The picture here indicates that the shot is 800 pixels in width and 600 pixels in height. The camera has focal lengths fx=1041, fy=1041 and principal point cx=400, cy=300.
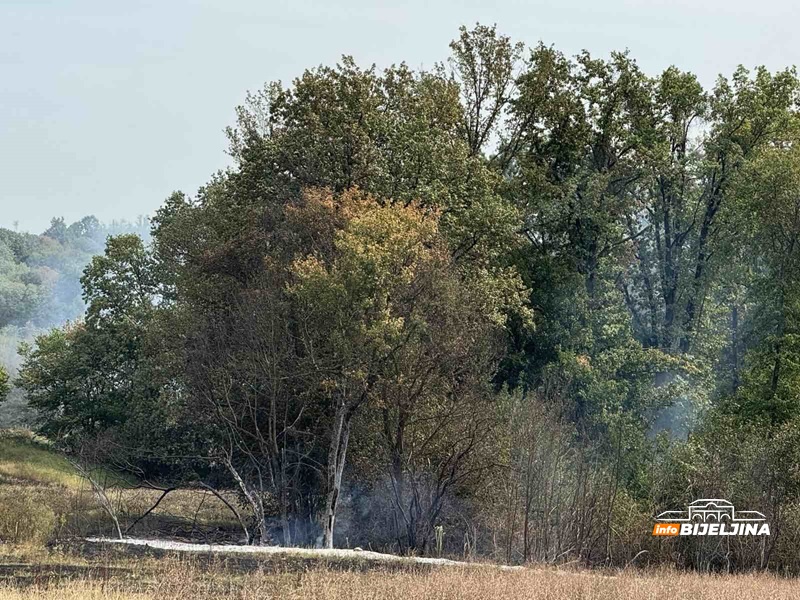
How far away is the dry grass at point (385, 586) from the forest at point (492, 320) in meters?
7.52

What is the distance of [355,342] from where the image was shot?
3073 cm

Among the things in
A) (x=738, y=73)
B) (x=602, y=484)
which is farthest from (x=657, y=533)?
(x=738, y=73)

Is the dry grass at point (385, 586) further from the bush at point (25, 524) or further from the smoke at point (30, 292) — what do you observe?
the smoke at point (30, 292)

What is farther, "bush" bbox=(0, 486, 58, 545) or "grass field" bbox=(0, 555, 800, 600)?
"bush" bbox=(0, 486, 58, 545)

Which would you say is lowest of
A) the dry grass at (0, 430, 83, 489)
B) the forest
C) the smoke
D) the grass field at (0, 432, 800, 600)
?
the grass field at (0, 432, 800, 600)

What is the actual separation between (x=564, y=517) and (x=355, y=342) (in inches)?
314

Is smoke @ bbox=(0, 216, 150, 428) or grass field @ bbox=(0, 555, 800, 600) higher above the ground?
smoke @ bbox=(0, 216, 150, 428)

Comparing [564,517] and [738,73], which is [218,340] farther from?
[738,73]

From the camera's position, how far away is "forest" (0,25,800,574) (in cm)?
3084

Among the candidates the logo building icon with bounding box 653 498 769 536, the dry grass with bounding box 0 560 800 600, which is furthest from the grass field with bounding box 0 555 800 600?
the logo building icon with bounding box 653 498 769 536

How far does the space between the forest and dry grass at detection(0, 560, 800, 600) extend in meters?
7.52

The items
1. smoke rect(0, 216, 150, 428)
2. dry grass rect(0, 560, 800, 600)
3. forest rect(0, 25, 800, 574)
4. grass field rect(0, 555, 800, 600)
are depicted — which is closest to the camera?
dry grass rect(0, 560, 800, 600)

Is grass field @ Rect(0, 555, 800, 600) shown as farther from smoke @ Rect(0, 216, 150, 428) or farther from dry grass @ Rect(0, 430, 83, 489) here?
smoke @ Rect(0, 216, 150, 428)

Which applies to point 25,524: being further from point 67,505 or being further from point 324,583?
point 324,583
